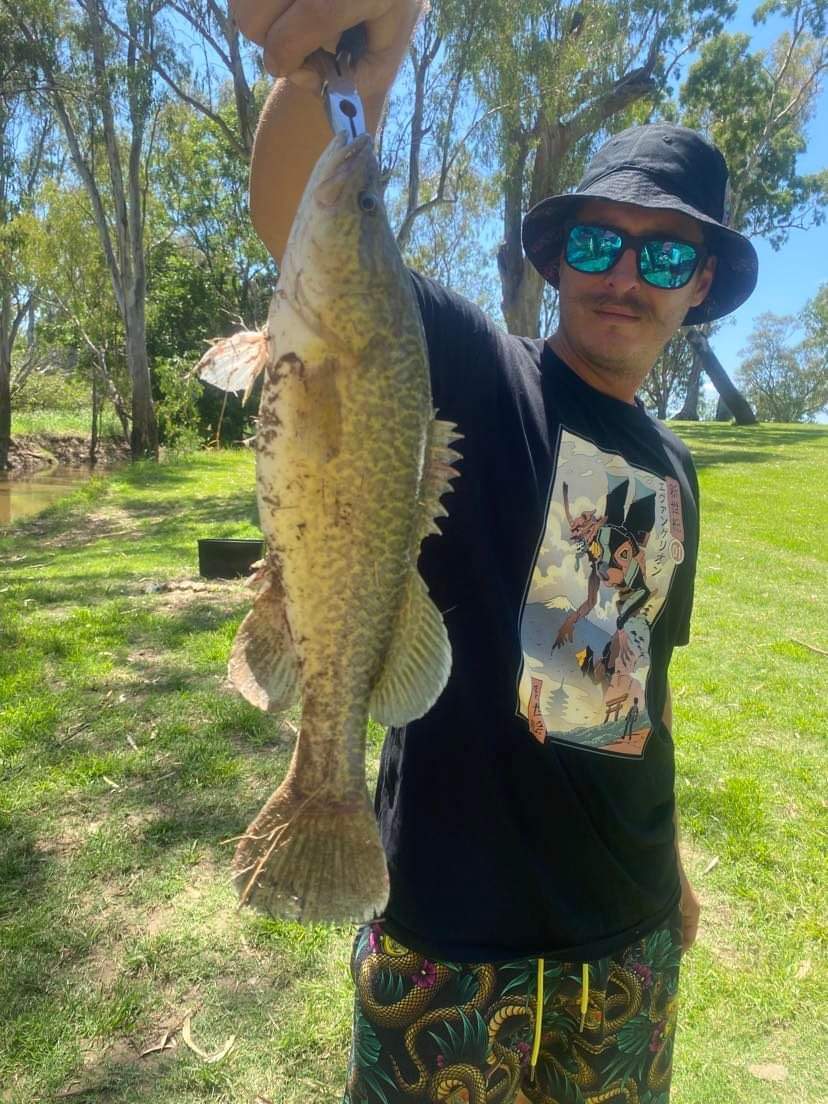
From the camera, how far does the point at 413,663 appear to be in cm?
154

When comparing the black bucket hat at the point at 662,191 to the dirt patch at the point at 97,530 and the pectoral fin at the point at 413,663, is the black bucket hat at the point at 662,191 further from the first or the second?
the dirt patch at the point at 97,530

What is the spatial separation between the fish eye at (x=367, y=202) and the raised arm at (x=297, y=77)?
350 mm

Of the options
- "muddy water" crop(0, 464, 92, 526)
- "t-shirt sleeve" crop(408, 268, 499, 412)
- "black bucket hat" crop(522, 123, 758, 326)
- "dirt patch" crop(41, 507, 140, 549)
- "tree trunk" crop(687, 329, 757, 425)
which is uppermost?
"tree trunk" crop(687, 329, 757, 425)

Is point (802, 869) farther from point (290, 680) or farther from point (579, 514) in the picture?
point (290, 680)

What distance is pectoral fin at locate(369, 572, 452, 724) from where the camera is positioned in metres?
1.50

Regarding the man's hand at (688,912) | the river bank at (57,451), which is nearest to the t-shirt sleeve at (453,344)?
the man's hand at (688,912)

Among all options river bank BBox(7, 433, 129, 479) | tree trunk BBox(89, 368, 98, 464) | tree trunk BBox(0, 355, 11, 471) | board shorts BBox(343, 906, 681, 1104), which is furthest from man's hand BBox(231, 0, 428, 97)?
tree trunk BBox(89, 368, 98, 464)

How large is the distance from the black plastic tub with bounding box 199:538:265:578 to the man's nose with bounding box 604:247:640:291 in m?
6.68

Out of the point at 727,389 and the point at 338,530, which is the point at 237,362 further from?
the point at 727,389

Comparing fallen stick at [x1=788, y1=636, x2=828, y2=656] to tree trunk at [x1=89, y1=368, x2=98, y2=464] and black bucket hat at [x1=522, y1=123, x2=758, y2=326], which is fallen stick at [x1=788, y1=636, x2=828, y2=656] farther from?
tree trunk at [x1=89, y1=368, x2=98, y2=464]

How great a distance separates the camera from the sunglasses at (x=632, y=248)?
7.25ft

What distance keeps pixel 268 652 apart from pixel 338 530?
0.33 metres

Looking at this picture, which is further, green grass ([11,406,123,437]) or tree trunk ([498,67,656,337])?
green grass ([11,406,123,437])

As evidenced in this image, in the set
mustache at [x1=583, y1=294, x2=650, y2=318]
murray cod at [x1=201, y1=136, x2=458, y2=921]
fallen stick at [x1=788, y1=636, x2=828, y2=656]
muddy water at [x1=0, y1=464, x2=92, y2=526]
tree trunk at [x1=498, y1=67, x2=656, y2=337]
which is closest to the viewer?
murray cod at [x1=201, y1=136, x2=458, y2=921]
